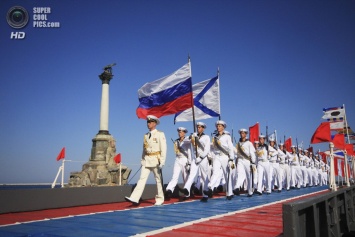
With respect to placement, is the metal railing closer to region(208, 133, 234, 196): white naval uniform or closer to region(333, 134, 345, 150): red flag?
region(208, 133, 234, 196): white naval uniform

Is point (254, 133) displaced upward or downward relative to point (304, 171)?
upward

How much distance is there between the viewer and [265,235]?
11.1ft

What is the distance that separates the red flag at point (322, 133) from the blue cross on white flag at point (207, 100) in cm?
351

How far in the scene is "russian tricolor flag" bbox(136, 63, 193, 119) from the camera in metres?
9.80

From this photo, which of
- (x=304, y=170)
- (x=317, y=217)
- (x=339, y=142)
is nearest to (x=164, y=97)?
(x=317, y=217)

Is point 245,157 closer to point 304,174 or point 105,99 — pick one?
point 304,174

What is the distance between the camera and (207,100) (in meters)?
11.3

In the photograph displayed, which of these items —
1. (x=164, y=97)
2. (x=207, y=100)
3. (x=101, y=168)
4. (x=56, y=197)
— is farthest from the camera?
(x=101, y=168)

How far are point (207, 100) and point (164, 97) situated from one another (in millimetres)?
2151

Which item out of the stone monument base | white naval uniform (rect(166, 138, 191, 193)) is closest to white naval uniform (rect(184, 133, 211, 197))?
white naval uniform (rect(166, 138, 191, 193))

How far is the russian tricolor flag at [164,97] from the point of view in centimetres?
980

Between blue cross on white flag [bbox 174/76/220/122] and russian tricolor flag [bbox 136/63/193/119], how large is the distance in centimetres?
119

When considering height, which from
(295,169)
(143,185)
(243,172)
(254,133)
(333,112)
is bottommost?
(143,185)

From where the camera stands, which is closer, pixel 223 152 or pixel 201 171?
pixel 201 171
